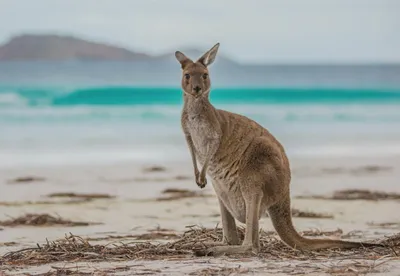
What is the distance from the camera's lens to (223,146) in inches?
218

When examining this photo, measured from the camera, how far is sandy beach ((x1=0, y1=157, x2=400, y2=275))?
4.91 meters

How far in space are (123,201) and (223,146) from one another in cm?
386

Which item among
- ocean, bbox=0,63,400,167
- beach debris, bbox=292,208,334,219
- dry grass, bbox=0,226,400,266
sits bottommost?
dry grass, bbox=0,226,400,266

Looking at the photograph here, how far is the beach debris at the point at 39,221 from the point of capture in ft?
24.1

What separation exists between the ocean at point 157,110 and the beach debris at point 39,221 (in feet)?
17.7

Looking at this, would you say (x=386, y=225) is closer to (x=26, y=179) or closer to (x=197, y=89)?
(x=197, y=89)

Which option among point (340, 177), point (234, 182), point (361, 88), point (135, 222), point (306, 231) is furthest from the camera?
point (361, 88)

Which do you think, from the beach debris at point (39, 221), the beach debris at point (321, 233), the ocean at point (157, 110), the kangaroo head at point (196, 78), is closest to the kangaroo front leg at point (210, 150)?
the kangaroo head at point (196, 78)

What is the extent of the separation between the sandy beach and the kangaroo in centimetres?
28

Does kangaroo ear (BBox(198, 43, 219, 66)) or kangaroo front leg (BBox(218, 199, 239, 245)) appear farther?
kangaroo front leg (BBox(218, 199, 239, 245))

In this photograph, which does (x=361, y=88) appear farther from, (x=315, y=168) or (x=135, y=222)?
(x=135, y=222)

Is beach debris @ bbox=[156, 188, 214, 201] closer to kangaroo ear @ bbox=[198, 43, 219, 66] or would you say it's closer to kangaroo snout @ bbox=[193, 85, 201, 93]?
kangaroo ear @ bbox=[198, 43, 219, 66]

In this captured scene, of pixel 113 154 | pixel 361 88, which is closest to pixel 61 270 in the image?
pixel 113 154

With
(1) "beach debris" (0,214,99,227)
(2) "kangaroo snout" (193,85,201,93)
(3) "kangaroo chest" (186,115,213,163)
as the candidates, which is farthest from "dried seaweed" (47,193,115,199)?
(2) "kangaroo snout" (193,85,201,93)
